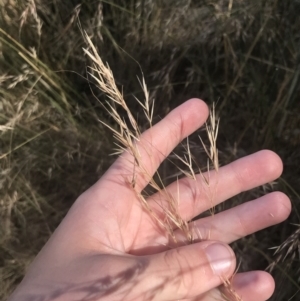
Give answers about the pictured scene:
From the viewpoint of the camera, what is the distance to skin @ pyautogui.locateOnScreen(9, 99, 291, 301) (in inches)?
38.2

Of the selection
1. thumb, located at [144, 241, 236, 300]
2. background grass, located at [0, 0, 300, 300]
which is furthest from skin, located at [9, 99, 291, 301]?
background grass, located at [0, 0, 300, 300]

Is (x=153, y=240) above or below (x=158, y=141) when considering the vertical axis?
below

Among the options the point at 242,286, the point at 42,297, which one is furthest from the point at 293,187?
the point at 42,297

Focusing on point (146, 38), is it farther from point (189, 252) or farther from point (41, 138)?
point (189, 252)

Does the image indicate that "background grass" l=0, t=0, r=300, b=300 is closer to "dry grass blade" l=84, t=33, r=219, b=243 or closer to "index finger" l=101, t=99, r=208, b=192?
"index finger" l=101, t=99, r=208, b=192

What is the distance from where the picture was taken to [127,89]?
1.54m

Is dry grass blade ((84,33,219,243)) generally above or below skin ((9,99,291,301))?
above

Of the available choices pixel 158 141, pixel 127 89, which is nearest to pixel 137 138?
pixel 158 141

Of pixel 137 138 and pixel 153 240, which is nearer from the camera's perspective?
pixel 137 138

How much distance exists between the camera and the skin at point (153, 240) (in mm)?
970

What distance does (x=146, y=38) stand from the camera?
4.94 ft

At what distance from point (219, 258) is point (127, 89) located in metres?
0.71

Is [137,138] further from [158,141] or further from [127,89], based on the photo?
[127,89]

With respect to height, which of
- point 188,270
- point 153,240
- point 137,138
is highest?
point 137,138
